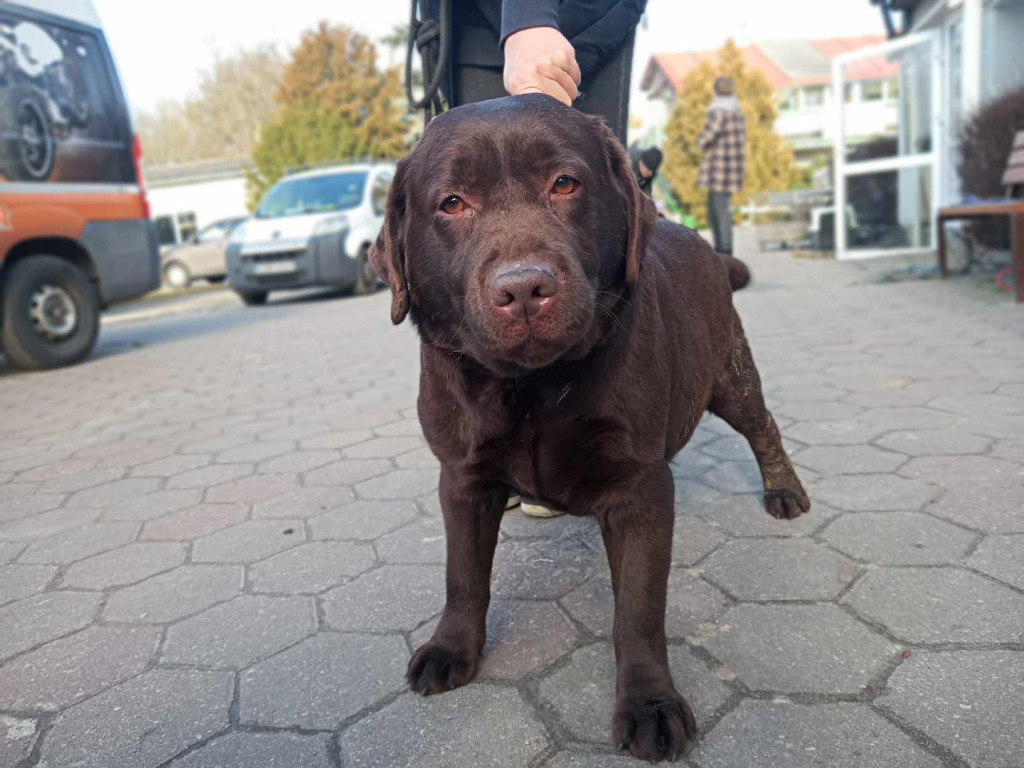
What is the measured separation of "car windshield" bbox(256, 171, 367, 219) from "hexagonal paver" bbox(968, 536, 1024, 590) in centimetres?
1178

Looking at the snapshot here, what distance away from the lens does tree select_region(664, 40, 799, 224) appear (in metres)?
25.3

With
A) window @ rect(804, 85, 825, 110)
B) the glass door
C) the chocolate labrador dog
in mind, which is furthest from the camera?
window @ rect(804, 85, 825, 110)

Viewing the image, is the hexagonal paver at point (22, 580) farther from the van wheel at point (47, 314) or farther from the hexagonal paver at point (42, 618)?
the van wheel at point (47, 314)

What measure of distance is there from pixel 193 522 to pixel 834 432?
10.1ft

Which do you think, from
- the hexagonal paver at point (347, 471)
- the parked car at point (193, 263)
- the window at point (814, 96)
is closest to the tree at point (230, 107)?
the parked car at point (193, 263)

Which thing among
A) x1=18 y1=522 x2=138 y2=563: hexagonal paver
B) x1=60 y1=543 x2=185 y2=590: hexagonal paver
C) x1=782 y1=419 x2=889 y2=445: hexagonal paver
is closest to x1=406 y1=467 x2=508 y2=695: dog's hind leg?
x1=60 y1=543 x2=185 y2=590: hexagonal paver

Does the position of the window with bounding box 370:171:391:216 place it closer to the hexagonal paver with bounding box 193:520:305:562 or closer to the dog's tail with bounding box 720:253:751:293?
the hexagonal paver with bounding box 193:520:305:562

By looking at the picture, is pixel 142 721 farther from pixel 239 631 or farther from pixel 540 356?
pixel 540 356

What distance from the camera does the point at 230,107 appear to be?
4309cm

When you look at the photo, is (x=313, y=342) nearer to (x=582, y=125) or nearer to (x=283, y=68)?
(x=582, y=125)

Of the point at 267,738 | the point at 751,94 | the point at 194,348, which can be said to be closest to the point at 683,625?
the point at 267,738

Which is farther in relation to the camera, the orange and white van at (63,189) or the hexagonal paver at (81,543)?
the orange and white van at (63,189)

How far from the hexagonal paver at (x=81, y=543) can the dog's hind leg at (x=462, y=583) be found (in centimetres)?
177

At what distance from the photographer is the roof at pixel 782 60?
43.6 meters
